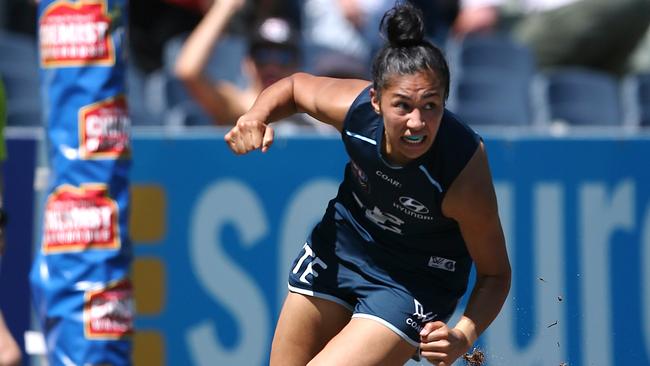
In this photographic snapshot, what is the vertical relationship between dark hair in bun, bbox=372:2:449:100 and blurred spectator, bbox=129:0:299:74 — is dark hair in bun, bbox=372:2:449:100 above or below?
below

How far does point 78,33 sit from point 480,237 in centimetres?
194

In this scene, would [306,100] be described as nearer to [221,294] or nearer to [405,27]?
[405,27]

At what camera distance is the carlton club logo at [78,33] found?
4980mm

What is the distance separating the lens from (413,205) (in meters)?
4.30

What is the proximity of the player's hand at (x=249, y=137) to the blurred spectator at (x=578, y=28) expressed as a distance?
639 centimetres

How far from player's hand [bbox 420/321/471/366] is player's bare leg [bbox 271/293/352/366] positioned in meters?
0.63

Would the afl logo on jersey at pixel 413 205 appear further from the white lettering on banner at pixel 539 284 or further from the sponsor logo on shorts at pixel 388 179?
the white lettering on banner at pixel 539 284

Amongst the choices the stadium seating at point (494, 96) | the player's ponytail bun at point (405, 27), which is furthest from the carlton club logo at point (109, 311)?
the stadium seating at point (494, 96)

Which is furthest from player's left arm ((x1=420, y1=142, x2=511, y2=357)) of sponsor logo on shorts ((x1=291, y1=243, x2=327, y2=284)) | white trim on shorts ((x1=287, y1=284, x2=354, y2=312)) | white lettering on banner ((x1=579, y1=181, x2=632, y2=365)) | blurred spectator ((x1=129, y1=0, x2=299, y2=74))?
blurred spectator ((x1=129, y1=0, x2=299, y2=74))

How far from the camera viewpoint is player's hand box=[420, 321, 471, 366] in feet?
13.2

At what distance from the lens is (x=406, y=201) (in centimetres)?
430

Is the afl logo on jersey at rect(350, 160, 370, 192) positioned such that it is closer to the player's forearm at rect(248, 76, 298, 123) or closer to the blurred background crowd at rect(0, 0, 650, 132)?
the player's forearm at rect(248, 76, 298, 123)

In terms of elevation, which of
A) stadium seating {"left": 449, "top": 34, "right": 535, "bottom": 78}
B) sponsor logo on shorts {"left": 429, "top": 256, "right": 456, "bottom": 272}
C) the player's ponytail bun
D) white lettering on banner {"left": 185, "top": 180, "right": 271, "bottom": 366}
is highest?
the player's ponytail bun

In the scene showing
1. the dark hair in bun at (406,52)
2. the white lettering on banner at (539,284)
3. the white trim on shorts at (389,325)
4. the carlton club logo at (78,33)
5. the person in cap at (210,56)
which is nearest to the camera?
the dark hair in bun at (406,52)
